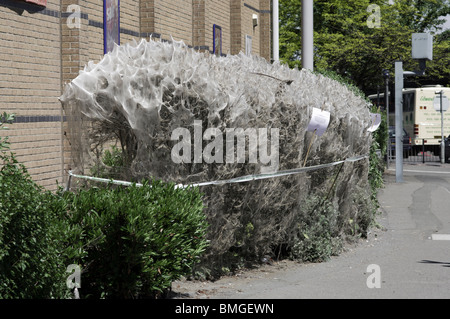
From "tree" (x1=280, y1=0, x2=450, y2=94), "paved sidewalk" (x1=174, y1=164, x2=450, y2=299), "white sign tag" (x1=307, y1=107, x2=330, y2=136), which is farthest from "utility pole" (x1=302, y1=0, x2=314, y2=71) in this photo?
"tree" (x1=280, y1=0, x2=450, y2=94)

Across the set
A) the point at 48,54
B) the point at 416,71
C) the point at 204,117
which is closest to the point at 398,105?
the point at 416,71

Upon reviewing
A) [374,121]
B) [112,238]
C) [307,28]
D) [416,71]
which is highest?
[307,28]

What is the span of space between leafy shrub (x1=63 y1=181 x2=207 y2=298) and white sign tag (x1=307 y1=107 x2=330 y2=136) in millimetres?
3181

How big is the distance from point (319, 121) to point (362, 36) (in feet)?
107

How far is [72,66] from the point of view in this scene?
467 inches

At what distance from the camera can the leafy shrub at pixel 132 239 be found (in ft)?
20.0

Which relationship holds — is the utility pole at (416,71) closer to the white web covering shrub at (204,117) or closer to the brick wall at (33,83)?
the white web covering shrub at (204,117)

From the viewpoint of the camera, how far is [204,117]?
25.2ft

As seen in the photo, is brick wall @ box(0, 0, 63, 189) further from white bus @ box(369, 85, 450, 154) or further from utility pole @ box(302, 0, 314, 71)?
white bus @ box(369, 85, 450, 154)

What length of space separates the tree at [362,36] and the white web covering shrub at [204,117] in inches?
1226

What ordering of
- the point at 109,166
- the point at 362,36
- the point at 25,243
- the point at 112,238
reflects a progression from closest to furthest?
the point at 25,243
the point at 112,238
the point at 109,166
the point at 362,36

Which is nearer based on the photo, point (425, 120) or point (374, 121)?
point (374, 121)

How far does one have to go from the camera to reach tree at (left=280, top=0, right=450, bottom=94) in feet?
133

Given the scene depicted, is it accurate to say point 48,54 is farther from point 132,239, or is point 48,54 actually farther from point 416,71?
point 416,71
